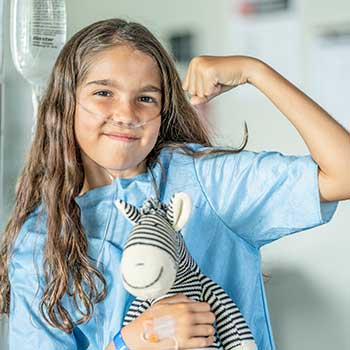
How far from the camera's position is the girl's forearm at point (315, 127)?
2.78 feet

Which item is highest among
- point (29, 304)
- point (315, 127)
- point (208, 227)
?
point (315, 127)

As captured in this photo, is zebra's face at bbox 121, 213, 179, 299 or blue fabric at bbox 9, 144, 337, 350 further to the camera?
blue fabric at bbox 9, 144, 337, 350

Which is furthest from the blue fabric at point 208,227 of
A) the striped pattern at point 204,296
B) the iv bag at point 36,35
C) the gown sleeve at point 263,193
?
the iv bag at point 36,35

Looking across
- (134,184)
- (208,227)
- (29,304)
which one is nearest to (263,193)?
(208,227)

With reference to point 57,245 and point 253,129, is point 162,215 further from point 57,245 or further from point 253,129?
point 253,129

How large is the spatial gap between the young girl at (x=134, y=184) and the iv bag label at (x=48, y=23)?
163 millimetres

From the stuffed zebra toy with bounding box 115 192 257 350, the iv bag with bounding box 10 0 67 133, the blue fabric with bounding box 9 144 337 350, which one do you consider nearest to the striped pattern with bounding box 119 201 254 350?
the stuffed zebra toy with bounding box 115 192 257 350

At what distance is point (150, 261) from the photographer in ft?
2.46

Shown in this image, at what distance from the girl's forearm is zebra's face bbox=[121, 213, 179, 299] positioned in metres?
0.21

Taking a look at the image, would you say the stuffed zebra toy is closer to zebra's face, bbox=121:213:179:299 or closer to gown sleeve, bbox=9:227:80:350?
zebra's face, bbox=121:213:179:299

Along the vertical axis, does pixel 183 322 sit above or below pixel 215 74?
below

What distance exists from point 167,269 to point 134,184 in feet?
0.91

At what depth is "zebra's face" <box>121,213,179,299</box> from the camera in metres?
0.75

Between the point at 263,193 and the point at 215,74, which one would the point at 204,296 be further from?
the point at 215,74
